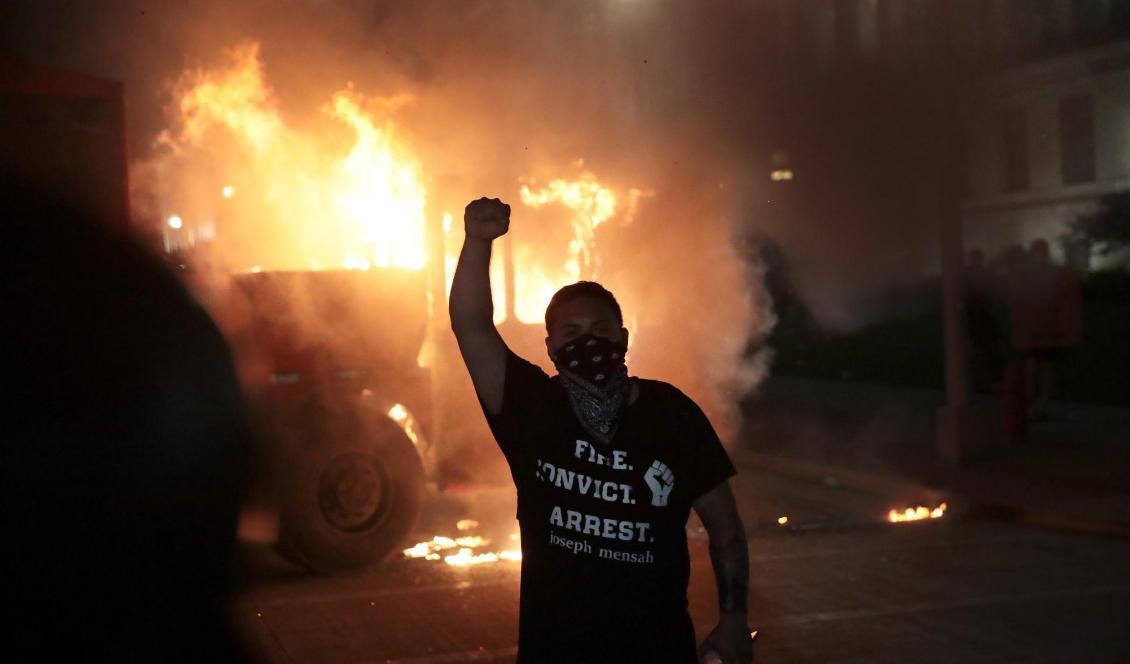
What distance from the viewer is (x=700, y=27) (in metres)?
12.3

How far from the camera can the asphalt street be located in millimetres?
5805

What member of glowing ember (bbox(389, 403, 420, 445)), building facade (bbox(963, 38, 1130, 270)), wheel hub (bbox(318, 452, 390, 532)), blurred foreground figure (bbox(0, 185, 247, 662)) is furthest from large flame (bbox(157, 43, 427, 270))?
blurred foreground figure (bbox(0, 185, 247, 662))

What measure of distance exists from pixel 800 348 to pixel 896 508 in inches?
613

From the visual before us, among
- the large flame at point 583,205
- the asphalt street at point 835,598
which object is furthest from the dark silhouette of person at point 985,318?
the asphalt street at point 835,598

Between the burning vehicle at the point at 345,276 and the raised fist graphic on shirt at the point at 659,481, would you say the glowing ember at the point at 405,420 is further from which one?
the raised fist graphic on shirt at the point at 659,481

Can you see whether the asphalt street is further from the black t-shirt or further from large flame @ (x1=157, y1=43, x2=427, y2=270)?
the black t-shirt

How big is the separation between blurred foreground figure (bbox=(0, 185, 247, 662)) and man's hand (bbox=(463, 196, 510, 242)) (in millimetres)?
1897

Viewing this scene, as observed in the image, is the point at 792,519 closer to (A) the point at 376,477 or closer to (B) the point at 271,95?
(A) the point at 376,477

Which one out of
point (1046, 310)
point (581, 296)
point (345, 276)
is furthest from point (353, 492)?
point (1046, 310)

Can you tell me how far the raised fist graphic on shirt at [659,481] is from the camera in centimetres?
311

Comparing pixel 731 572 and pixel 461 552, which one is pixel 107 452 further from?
pixel 461 552

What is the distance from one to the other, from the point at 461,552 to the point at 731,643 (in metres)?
4.90

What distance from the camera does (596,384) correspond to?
3.16 m

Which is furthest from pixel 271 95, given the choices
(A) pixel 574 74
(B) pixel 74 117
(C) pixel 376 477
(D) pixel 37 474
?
(D) pixel 37 474
